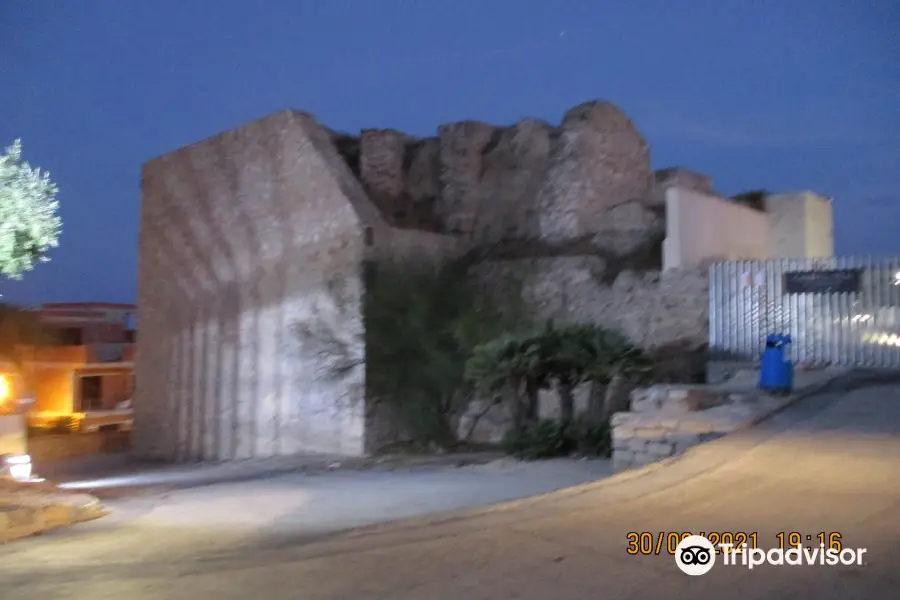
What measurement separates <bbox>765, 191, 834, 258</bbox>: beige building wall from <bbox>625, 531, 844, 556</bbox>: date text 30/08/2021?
15.7 metres

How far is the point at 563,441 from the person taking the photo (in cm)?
1242

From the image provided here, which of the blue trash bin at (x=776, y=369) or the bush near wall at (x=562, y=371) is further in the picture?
the bush near wall at (x=562, y=371)

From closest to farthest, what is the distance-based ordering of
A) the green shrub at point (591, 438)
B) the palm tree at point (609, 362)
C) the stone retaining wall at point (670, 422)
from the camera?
the stone retaining wall at point (670, 422) < the green shrub at point (591, 438) < the palm tree at point (609, 362)

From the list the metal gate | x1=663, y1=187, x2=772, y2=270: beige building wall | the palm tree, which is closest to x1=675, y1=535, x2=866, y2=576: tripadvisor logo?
the palm tree

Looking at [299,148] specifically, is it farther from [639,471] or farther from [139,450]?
[639,471]

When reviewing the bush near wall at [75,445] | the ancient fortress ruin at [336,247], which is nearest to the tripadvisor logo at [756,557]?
the ancient fortress ruin at [336,247]

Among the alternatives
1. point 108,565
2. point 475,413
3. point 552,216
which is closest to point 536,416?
point 475,413

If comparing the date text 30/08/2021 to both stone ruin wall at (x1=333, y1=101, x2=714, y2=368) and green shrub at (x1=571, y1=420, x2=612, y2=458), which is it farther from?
stone ruin wall at (x1=333, y1=101, x2=714, y2=368)

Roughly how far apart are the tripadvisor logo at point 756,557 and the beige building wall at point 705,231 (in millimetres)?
10746

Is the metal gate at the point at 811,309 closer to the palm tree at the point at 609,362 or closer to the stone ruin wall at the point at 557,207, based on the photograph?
the stone ruin wall at the point at 557,207

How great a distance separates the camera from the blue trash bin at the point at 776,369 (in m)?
11.0

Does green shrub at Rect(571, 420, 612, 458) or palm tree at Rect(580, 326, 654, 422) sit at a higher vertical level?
palm tree at Rect(580, 326, 654, 422)

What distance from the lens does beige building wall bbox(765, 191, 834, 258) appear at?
65.1ft

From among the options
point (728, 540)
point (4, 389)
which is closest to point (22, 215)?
point (4, 389)
